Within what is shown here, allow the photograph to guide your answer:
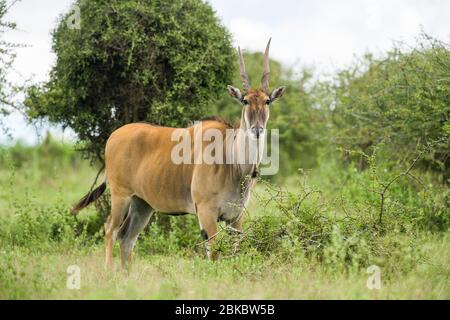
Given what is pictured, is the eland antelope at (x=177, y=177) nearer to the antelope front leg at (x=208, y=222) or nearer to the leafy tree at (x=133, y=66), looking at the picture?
the antelope front leg at (x=208, y=222)

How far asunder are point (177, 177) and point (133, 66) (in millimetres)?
2199

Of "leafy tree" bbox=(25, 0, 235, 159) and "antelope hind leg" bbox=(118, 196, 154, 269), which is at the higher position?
"leafy tree" bbox=(25, 0, 235, 159)

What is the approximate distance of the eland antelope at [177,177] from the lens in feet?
27.0

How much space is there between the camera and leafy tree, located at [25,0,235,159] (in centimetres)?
1005

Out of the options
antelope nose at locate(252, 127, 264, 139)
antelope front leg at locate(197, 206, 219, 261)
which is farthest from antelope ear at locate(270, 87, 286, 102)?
antelope front leg at locate(197, 206, 219, 261)

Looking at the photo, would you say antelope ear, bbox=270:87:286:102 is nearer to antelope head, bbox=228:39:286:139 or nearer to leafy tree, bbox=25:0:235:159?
antelope head, bbox=228:39:286:139

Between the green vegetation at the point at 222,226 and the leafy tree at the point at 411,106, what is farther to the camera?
the leafy tree at the point at 411,106

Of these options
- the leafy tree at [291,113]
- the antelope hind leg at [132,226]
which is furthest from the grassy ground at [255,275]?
the leafy tree at [291,113]

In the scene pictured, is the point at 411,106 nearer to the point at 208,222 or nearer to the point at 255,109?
the point at 255,109

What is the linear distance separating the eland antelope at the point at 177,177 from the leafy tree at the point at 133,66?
3.32ft

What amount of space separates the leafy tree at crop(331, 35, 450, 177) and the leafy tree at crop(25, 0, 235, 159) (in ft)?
8.63

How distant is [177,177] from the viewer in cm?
885

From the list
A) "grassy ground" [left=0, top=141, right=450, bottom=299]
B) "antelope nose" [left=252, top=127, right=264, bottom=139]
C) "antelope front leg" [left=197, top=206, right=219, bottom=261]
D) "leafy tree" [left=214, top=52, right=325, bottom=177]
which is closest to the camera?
"grassy ground" [left=0, top=141, right=450, bottom=299]

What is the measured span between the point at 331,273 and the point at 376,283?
19.9 inches
